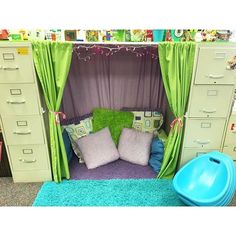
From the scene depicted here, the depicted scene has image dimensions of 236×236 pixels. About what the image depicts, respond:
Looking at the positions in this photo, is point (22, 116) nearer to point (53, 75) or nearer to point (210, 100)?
point (53, 75)

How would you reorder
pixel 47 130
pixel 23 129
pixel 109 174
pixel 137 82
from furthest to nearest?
pixel 137 82
pixel 109 174
pixel 47 130
pixel 23 129

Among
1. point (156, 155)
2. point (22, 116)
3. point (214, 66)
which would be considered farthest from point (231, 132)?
point (22, 116)

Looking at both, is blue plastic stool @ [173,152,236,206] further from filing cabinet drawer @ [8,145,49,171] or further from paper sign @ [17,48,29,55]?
paper sign @ [17,48,29,55]

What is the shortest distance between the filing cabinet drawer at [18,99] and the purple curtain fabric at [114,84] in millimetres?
617

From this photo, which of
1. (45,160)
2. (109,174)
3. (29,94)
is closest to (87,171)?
(109,174)

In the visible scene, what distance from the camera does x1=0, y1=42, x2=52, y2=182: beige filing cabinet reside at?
71.6 inches

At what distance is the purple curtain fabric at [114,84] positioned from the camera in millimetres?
2465

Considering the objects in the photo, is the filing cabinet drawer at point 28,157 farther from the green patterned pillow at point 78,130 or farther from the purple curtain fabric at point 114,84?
the purple curtain fabric at point 114,84

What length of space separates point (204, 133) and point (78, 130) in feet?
4.78

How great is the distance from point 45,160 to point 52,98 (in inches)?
26.7

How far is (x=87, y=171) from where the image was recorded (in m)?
2.45

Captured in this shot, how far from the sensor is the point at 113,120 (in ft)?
8.79

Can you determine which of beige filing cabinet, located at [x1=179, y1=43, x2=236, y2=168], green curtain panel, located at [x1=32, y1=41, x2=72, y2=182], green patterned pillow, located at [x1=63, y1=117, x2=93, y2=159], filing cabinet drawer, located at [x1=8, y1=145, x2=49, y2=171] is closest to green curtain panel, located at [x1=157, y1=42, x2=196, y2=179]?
beige filing cabinet, located at [x1=179, y1=43, x2=236, y2=168]
